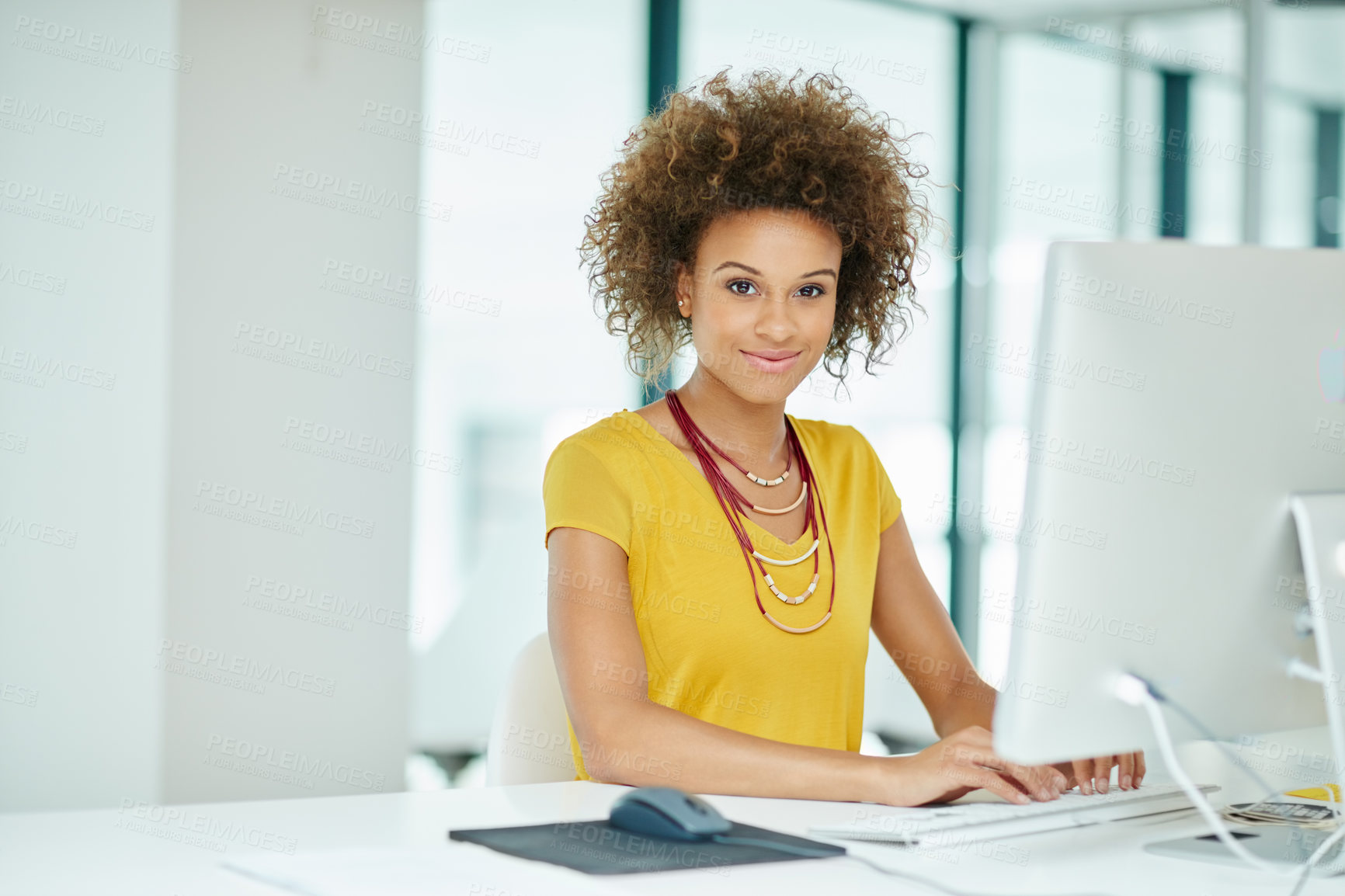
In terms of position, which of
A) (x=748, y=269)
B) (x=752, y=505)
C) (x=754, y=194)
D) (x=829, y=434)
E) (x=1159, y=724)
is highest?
Result: (x=754, y=194)

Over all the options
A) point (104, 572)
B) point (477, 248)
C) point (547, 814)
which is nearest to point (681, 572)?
point (547, 814)

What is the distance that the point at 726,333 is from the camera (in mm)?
1744

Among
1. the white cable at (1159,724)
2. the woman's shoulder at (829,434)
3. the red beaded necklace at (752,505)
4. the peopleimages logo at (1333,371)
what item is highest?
the peopleimages logo at (1333,371)

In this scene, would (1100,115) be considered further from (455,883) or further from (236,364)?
(455,883)

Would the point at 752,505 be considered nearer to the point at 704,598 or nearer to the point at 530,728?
the point at 704,598

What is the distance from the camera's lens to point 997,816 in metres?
1.17

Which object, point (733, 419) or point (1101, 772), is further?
point (733, 419)

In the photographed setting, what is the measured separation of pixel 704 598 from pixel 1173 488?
30.8 inches

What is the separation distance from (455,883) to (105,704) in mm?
2183

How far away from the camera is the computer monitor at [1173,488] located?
3.20 feet

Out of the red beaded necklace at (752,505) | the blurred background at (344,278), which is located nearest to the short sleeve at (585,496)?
the red beaded necklace at (752,505)

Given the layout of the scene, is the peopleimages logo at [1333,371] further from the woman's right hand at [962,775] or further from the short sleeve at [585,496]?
the short sleeve at [585,496]

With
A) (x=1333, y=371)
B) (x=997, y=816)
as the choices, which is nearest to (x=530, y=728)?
(x=997, y=816)

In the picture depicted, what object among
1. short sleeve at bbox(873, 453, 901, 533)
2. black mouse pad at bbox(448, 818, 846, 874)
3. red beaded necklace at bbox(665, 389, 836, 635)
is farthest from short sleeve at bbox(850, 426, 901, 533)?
black mouse pad at bbox(448, 818, 846, 874)
